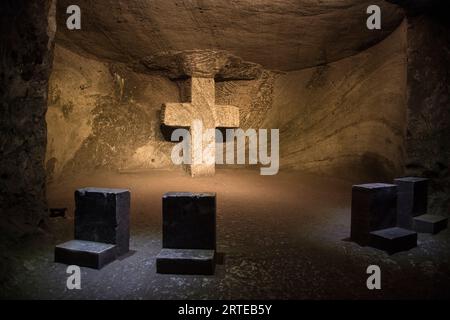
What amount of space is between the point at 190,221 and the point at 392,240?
183 centimetres

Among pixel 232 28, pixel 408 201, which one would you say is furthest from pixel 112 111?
pixel 408 201

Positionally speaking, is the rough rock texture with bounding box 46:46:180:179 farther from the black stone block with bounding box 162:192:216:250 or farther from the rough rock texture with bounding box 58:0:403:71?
the black stone block with bounding box 162:192:216:250

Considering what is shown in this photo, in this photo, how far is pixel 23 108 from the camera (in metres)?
3.22

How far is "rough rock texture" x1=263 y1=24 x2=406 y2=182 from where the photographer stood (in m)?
5.25

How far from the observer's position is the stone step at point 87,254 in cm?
264

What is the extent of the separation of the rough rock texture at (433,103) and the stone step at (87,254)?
3.93 meters

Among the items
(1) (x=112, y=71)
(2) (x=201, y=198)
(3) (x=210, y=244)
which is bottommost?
(3) (x=210, y=244)

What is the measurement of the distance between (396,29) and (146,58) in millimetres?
4562

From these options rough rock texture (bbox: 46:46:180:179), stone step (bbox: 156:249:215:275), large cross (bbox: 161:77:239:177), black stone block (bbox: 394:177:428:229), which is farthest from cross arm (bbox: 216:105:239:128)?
stone step (bbox: 156:249:215:275)

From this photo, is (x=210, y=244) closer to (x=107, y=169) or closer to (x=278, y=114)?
(x=107, y=169)

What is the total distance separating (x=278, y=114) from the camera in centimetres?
793

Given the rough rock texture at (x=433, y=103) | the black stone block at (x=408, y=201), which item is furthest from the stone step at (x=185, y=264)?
the rough rock texture at (x=433, y=103)

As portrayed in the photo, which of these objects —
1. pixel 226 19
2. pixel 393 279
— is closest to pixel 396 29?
pixel 226 19

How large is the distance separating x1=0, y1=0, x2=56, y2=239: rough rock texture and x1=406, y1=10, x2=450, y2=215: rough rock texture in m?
4.50
